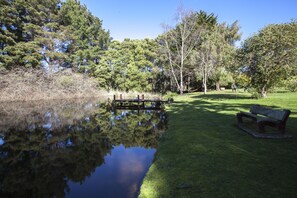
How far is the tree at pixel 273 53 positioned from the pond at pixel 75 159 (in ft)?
39.3

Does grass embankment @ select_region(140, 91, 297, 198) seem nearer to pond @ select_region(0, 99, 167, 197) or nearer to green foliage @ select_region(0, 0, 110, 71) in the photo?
pond @ select_region(0, 99, 167, 197)

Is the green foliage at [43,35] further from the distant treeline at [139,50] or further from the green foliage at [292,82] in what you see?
the green foliage at [292,82]

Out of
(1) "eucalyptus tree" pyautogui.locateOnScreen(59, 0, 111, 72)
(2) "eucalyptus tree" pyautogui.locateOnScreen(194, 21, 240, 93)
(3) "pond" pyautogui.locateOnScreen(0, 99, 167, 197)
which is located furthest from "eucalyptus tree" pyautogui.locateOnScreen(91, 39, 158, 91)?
(3) "pond" pyautogui.locateOnScreen(0, 99, 167, 197)

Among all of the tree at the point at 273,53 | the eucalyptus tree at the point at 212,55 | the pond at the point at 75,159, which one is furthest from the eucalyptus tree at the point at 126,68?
the pond at the point at 75,159

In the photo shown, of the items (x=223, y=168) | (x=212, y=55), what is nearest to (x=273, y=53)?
(x=212, y=55)

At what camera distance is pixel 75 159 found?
22.2 ft

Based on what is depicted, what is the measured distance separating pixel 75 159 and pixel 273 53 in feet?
57.2

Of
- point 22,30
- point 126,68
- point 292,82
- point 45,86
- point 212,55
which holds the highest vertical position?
point 22,30

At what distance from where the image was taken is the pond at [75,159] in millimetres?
5020

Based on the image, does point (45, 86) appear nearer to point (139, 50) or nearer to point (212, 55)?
point (139, 50)

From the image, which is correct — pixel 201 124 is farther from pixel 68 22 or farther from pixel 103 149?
pixel 68 22

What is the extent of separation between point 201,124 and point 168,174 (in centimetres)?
502

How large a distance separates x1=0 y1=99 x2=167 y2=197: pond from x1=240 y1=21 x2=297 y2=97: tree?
1197 centimetres

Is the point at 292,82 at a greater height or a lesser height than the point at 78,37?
lesser
